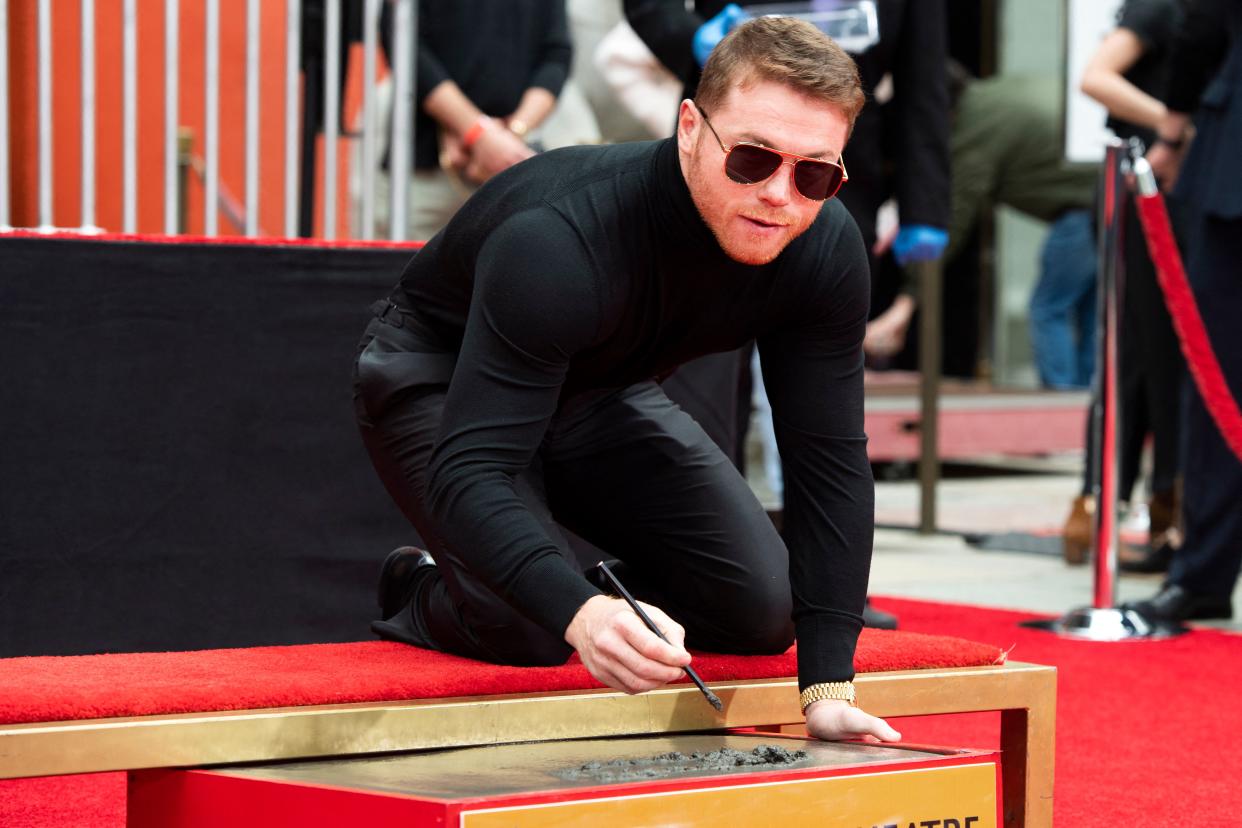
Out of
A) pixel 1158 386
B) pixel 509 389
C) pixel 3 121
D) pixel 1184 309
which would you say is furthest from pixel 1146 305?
pixel 509 389

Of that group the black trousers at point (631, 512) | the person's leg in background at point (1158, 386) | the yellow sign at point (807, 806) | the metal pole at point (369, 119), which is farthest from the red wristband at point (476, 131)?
the yellow sign at point (807, 806)

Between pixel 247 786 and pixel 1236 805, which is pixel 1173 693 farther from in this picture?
pixel 247 786

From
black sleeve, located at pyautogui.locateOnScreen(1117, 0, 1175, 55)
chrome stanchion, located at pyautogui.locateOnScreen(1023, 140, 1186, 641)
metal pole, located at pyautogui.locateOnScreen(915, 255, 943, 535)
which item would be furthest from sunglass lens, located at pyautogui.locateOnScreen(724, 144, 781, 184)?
metal pole, located at pyautogui.locateOnScreen(915, 255, 943, 535)

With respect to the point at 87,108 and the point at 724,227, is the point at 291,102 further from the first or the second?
the point at 724,227

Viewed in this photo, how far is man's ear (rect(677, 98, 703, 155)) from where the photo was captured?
7.03 ft

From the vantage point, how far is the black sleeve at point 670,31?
3.85 metres

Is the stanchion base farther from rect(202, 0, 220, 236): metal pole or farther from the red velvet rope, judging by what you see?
rect(202, 0, 220, 236): metal pole

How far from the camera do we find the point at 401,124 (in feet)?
12.2

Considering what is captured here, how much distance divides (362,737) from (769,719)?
0.54m

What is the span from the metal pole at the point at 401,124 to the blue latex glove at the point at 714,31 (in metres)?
0.60

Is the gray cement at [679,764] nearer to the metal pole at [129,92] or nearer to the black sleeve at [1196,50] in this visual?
the metal pole at [129,92]

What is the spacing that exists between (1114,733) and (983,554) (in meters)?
2.49

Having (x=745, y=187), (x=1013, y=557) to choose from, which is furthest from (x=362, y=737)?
(x=1013, y=557)

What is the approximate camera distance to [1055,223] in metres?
9.27
